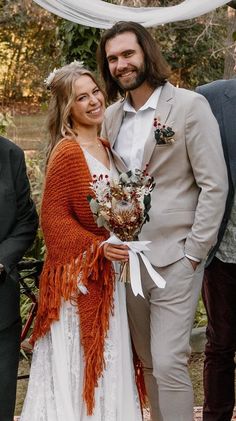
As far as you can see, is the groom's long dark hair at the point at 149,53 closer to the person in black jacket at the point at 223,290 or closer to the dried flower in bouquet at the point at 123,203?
the person in black jacket at the point at 223,290

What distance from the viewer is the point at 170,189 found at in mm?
3920

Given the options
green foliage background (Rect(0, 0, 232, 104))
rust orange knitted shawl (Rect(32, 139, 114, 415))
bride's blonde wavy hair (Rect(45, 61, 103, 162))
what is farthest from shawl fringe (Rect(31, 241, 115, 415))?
green foliage background (Rect(0, 0, 232, 104))

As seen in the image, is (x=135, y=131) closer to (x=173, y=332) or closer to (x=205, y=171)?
(x=205, y=171)

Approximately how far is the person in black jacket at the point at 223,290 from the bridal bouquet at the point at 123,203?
63 centimetres

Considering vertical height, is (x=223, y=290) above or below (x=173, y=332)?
above

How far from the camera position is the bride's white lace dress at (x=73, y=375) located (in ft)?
12.8

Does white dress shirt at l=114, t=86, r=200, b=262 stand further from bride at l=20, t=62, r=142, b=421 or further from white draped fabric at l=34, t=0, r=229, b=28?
white draped fabric at l=34, t=0, r=229, b=28

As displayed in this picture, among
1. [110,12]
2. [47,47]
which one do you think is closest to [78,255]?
[110,12]

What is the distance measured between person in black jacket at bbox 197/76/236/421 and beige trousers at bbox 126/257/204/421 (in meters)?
0.26

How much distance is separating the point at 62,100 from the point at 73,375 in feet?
4.52

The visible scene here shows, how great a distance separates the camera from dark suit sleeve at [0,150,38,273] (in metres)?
3.83

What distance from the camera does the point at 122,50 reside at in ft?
13.0

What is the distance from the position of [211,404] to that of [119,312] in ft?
2.92

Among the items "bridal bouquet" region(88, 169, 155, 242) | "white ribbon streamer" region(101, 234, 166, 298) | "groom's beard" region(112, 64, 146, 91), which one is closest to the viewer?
"bridal bouquet" region(88, 169, 155, 242)
